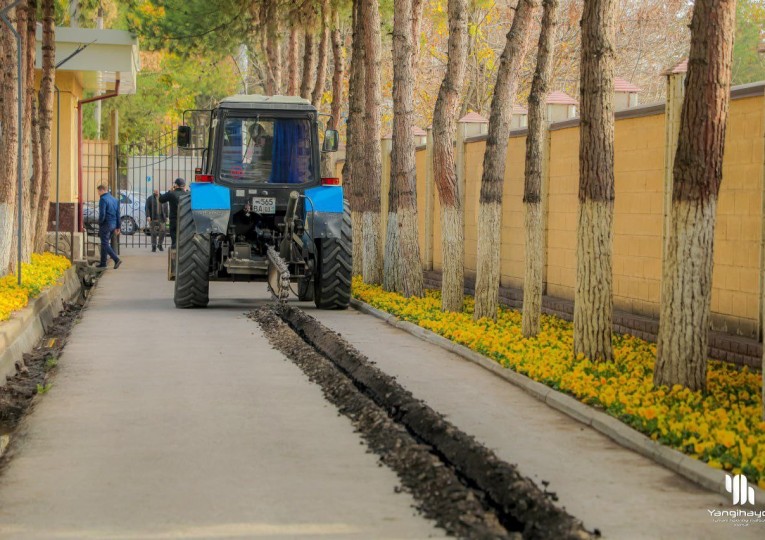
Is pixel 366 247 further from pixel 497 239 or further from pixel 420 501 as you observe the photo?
pixel 420 501

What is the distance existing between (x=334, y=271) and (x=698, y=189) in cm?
1045

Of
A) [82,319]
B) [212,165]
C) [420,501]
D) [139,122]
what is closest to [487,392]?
[420,501]

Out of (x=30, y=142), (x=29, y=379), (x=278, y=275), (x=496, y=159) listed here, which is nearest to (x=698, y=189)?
(x=496, y=159)

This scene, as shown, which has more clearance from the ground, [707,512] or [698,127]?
[698,127]

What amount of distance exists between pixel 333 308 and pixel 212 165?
9.75 ft

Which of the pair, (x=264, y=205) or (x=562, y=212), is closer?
(x=562, y=212)

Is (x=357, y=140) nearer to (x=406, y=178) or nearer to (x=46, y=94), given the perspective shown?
(x=406, y=178)

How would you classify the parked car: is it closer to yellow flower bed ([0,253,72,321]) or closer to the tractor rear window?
yellow flower bed ([0,253,72,321])

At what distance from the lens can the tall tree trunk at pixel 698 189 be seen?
1132 centimetres

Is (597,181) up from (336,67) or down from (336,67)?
down

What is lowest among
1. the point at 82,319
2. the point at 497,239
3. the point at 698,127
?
the point at 82,319

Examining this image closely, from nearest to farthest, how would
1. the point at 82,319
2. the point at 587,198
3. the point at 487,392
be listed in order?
the point at 487,392 < the point at 587,198 < the point at 82,319

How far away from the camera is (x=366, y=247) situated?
25906 millimetres

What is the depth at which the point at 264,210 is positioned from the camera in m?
21.6
